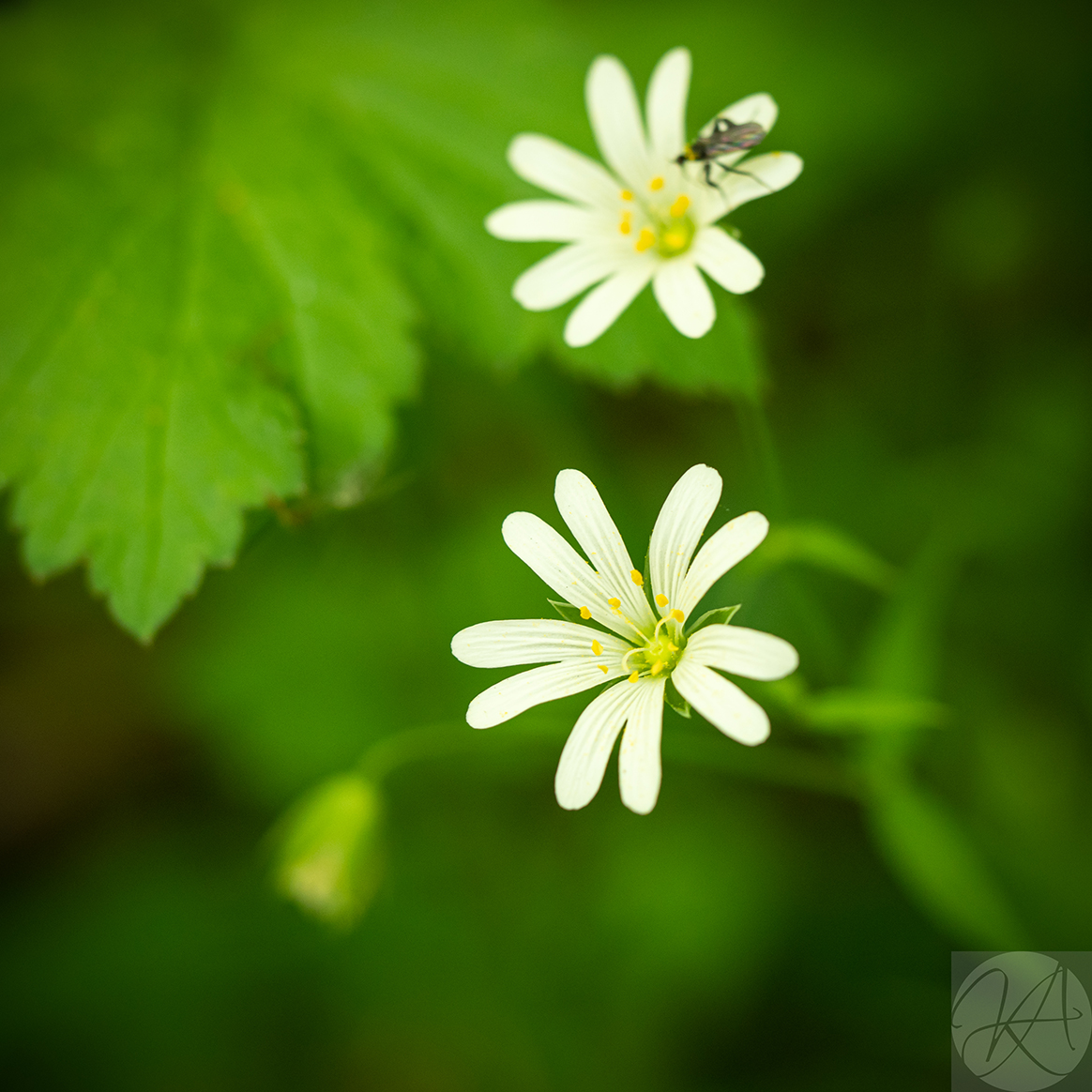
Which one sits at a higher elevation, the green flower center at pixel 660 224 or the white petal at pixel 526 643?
the green flower center at pixel 660 224

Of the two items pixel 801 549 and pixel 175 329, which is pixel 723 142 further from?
pixel 175 329

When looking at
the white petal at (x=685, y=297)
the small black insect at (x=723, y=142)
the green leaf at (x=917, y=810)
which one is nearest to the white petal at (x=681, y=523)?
the white petal at (x=685, y=297)

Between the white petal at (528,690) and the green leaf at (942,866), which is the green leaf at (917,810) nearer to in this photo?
the green leaf at (942,866)

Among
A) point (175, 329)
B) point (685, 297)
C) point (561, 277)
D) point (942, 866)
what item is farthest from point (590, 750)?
point (175, 329)

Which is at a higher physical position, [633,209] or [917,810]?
[633,209]

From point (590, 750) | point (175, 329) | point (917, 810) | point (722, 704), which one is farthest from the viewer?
point (917, 810)

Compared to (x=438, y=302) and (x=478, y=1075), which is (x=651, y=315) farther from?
(x=478, y=1075)
